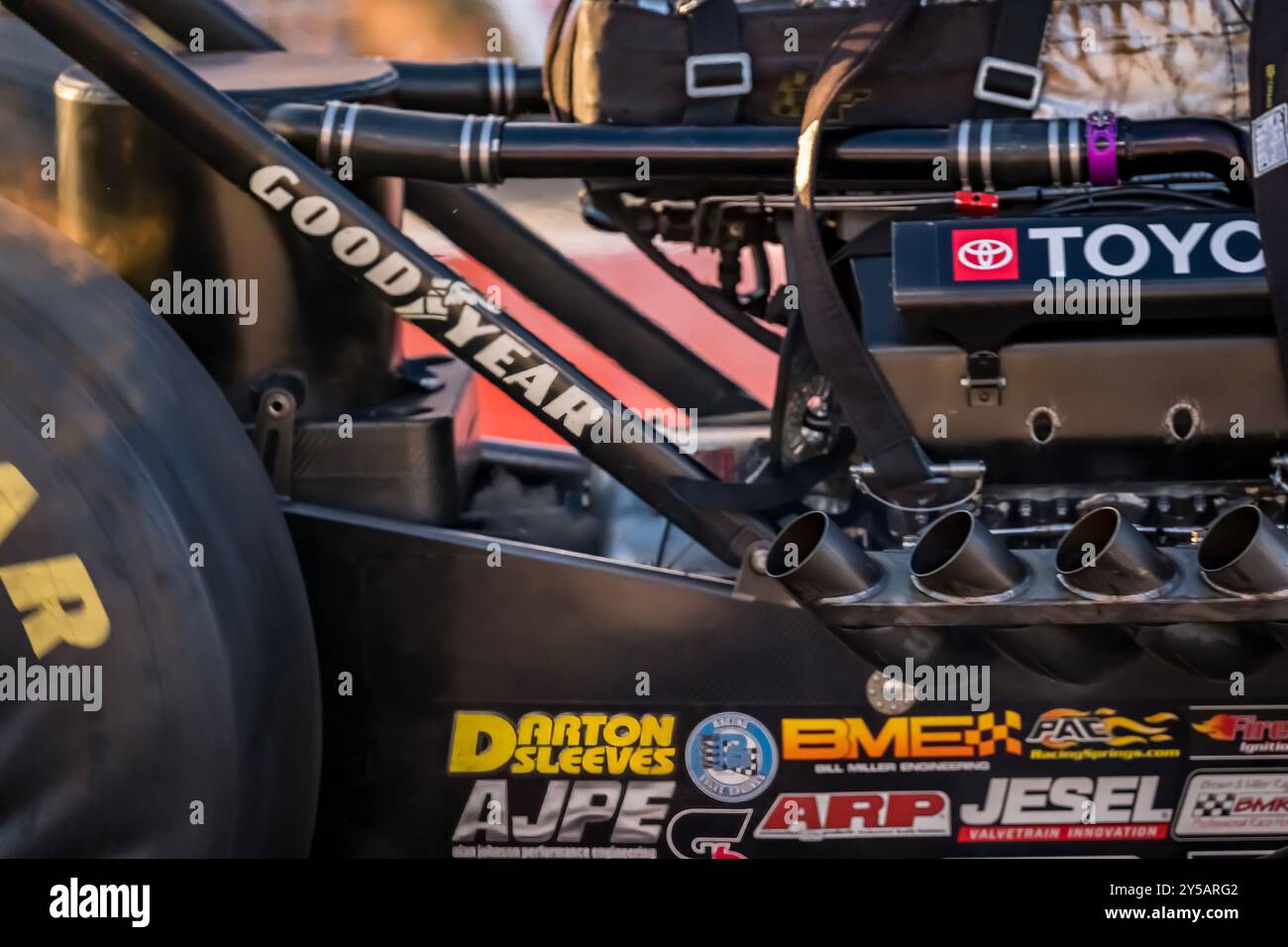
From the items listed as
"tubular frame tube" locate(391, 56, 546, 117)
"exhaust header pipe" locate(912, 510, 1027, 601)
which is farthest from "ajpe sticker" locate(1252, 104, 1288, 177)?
"tubular frame tube" locate(391, 56, 546, 117)

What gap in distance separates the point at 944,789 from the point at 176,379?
1.06 m

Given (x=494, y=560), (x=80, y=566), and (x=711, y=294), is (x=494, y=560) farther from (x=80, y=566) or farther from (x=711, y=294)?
(x=711, y=294)

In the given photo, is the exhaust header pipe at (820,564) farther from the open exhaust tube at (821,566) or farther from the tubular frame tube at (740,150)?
the tubular frame tube at (740,150)

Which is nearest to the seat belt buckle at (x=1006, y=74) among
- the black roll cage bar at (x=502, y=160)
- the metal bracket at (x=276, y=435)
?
the black roll cage bar at (x=502, y=160)

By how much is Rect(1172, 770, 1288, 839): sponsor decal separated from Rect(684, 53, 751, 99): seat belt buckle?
1093 millimetres

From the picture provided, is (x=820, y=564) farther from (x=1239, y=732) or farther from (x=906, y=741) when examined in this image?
(x=1239, y=732)

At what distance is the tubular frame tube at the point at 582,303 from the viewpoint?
3.11 meters

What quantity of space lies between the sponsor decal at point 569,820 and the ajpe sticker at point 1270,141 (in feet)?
3.47

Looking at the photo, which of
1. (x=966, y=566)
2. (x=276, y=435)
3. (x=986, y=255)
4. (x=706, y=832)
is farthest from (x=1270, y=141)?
(x=276, y=435)

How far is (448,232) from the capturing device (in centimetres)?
313

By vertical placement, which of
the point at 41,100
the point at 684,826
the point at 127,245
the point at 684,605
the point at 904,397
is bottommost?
the point at 684,826

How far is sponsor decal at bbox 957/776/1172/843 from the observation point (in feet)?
7.00

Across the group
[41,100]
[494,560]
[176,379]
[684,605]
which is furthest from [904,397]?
[41,100]

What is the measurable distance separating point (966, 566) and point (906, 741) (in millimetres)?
310
